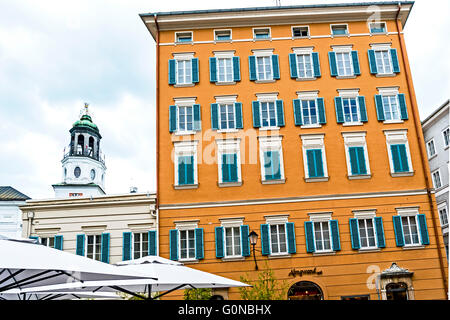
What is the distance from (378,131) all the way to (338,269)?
779 cm

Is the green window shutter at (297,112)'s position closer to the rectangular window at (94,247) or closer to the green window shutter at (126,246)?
the green window shutter at (126,246)

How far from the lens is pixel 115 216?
22859 millimetres

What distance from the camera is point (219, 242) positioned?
21.6 m

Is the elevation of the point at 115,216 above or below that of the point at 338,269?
above

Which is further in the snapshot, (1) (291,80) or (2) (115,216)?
(1) (291,80)

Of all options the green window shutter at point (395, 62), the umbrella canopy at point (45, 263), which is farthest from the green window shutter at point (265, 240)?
the umbrella canopy at point (45, 263)

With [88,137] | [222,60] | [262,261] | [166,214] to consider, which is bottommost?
[262,261]

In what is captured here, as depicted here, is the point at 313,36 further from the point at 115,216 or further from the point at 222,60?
the point at 115,216

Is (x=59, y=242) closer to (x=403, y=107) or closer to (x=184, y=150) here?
(x=184, y=150)

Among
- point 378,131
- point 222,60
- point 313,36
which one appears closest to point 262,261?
point 378,131

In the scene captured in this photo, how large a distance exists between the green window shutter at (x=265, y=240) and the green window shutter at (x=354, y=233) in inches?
165

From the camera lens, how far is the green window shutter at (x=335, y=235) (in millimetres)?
21359

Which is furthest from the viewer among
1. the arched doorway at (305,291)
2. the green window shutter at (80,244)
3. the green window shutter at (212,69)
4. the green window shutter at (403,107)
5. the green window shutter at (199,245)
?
the green window shutter at (212,69)
